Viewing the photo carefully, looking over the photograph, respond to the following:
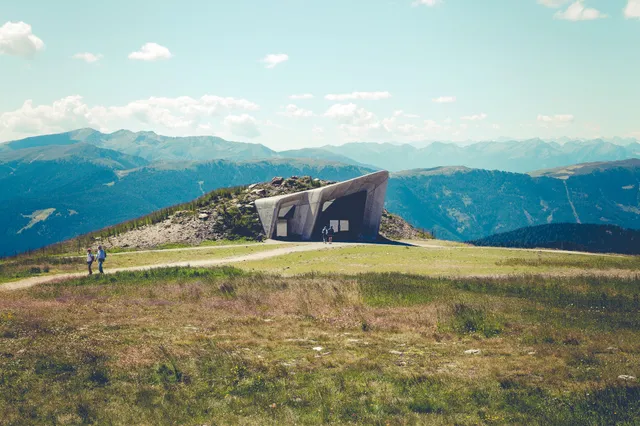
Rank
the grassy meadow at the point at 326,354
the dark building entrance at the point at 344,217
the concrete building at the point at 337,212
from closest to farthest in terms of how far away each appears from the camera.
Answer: the grassy meadow at the point at 326,354, the concrete building at the point at 337,212, the dark building entrance at the point at 344,217

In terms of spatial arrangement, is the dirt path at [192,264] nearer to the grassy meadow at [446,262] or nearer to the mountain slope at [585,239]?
the grassy meadow at [446,262]

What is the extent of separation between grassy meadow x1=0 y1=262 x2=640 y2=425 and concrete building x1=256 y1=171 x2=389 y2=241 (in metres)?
29.5

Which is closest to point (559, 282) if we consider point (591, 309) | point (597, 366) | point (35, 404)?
point (591, 309)

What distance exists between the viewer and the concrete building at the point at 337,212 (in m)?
53.5

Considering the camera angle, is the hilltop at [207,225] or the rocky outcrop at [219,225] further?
the rocky outcrop at [219,225]

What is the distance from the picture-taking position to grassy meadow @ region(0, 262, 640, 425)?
9992mm

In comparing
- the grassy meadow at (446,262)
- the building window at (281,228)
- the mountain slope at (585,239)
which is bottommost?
the mountain slope at (585,239)

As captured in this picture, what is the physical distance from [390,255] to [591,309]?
2069 centimetres

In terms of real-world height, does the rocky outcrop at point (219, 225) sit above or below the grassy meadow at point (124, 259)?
above

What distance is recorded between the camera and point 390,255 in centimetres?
3916

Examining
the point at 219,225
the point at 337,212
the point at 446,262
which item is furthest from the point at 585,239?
the point at 219,225

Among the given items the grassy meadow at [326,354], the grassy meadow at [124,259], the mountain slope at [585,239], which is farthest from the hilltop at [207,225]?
the grassy meadow at [326,354]

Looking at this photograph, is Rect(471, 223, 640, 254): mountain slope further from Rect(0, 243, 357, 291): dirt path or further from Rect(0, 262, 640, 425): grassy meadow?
Rect(0, 262, 640, 425): grassy meadow

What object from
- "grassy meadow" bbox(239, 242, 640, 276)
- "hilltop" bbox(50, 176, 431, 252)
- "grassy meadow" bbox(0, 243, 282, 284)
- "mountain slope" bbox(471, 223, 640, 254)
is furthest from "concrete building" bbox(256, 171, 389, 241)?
"mountain slope" bbox(471, 223, 640, 254)
